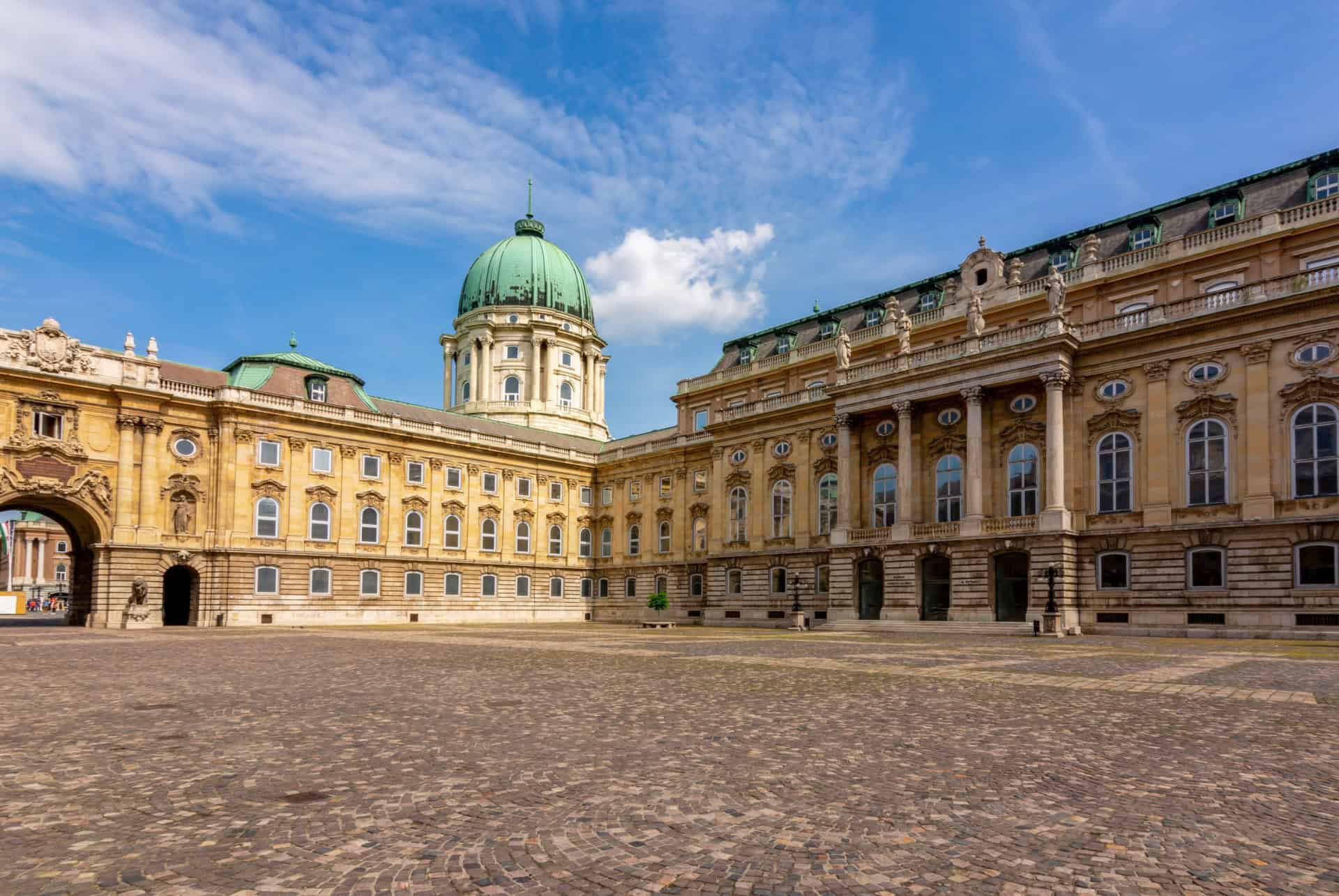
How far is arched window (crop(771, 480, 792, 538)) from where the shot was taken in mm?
59094

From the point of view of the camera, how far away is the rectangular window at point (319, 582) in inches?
2308

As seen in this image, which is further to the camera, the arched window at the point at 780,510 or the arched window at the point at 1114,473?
the arched window at the point at 780,510

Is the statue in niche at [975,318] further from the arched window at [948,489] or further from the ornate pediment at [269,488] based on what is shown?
the ornate pediment at [269,488]

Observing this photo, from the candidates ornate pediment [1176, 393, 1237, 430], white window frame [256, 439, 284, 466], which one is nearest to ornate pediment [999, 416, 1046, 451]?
ornate pediment [1176, 393, 1237, 430]

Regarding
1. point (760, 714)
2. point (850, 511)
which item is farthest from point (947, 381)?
point (760, 714)

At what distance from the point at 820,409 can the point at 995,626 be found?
1866 cm

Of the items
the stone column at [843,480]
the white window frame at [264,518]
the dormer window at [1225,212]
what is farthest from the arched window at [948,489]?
the white window frame at [264,518]

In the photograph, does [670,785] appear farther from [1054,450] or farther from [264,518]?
[264,518]

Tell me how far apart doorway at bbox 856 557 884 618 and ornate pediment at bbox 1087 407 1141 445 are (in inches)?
535

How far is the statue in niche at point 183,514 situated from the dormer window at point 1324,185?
206 feet

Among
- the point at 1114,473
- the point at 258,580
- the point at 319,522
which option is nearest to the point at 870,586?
the point at 1114,473

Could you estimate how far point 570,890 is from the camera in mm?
5723

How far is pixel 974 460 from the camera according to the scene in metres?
47.1

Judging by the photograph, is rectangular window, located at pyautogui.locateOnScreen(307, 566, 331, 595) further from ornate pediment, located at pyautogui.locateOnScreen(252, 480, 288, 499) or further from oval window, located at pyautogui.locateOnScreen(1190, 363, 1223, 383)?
oval window, located at pyautogui.locateOnScreen(1190, 363, 1223, 383)
